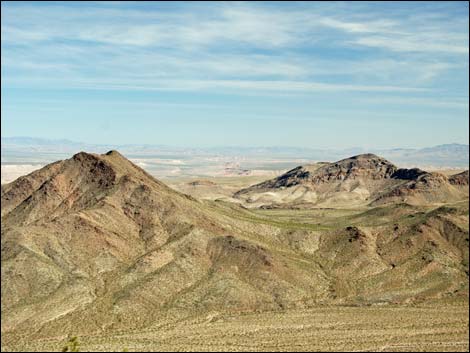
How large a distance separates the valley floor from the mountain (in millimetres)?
3449

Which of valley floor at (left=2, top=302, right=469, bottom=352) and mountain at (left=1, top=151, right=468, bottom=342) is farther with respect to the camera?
mountain at (left=1, top=151, right=468, bottom=342)

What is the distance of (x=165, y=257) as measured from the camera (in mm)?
115812

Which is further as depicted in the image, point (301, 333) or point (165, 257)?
point (165, 257)

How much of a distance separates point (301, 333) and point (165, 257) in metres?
35.1

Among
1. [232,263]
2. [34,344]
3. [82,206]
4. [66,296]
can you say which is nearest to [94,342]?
[34,344]

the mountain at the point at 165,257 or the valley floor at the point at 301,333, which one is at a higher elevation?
the mountain at the point at 165,257

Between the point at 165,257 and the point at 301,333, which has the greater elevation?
the point at 165,257

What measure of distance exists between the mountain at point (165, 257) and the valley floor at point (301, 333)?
3.45 m

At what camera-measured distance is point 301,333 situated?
91.9 meters

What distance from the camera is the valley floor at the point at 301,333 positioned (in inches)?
3342

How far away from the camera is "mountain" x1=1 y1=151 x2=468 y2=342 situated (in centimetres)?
9931

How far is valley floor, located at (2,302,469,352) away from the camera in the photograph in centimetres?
8488

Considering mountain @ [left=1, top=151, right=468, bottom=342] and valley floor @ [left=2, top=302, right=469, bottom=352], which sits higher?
mountain @ [left=1, top=151, right=468, bottom=342]

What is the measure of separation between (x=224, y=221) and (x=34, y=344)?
2361 inches
